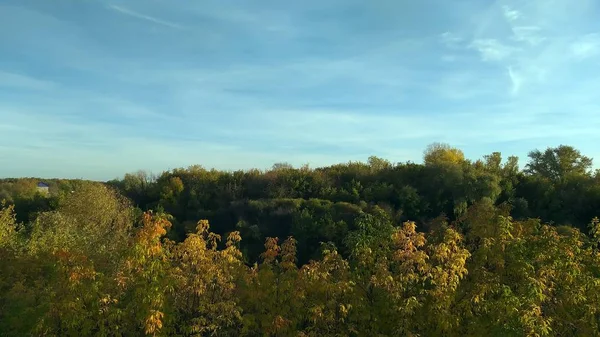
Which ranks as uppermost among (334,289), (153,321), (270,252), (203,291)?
(270,252)

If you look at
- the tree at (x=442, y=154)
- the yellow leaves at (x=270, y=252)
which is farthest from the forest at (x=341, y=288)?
the tree at (x=442, y=154)

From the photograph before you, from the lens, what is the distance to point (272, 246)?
953 centimetres

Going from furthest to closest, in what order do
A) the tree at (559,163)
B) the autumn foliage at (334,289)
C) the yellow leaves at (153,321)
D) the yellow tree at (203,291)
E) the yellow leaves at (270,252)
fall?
1. the tree at (559,163)
2. the yellow leaves at (270,252)
3. the yellow tree at (203,291)
4. the autumn foliage at (334,289)
5. the yellow leaves at (153,321)

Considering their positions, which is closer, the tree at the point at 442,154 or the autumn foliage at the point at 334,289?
the autumn foliage at the point at 334,289

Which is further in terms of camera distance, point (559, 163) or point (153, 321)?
point (559, 163)

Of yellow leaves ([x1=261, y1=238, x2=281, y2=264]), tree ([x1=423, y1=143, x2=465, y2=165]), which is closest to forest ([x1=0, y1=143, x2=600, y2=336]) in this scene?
yellow leaves ([x1=261, y1=238, x2=281, y2=264])

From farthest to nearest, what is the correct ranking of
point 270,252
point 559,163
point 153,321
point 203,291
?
point 559,163 → point 270,252 → point 203,291 → point 153,321

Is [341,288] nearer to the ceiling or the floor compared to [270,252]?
nearer to the floor

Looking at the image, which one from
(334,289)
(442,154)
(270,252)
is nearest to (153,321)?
(270,252)

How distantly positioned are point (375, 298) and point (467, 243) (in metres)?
2.95

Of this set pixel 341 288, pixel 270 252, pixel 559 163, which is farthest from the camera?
pixel 559 163

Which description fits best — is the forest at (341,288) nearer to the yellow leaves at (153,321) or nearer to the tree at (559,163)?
the yellow leaves at (153,321)

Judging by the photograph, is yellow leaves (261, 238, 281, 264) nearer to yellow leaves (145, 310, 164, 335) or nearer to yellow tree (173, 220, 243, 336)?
yellow tree (173, 220, 243, 336)

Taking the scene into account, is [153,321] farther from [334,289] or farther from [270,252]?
[334,289]
